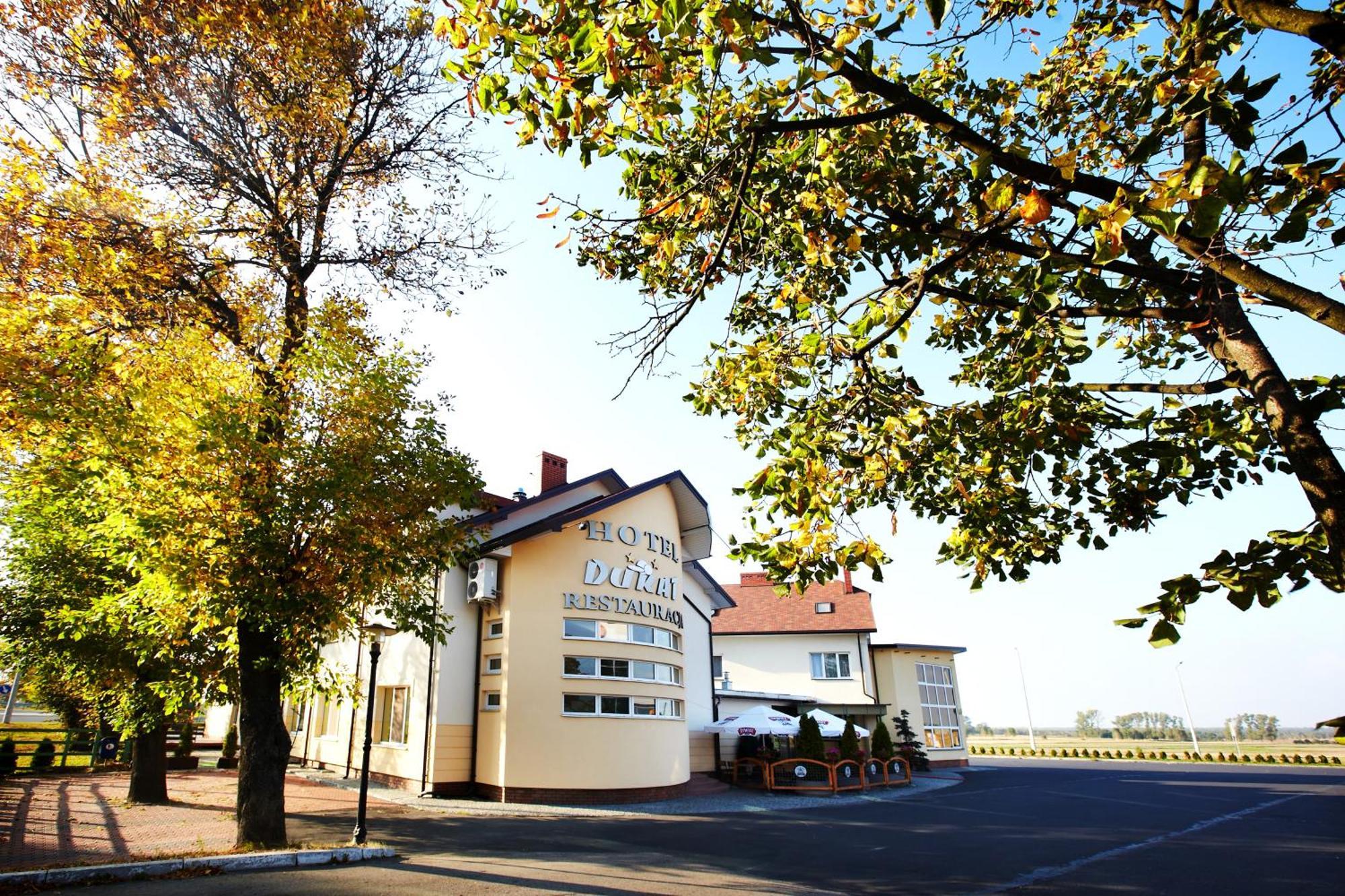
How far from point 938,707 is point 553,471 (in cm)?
2435

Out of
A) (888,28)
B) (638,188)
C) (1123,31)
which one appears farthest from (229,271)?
(1123,31)

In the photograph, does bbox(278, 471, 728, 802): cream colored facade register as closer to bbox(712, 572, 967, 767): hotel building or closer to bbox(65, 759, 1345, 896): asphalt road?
bbox(65, 759, 1345, 896): asphalt road

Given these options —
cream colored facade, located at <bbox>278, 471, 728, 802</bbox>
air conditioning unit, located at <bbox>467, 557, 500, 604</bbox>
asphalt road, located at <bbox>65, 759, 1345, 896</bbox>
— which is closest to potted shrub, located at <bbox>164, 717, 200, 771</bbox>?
cream colored facade, located at <bbox>278, 471, 728, 802</bbox>

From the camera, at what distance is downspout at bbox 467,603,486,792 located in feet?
60.9

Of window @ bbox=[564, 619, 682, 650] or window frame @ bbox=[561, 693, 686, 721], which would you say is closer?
window frame @ bbox=[561, 693, 686, 721]

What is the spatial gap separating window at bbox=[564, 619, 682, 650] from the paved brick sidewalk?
221 inches

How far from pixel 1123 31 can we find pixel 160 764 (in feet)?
66.2

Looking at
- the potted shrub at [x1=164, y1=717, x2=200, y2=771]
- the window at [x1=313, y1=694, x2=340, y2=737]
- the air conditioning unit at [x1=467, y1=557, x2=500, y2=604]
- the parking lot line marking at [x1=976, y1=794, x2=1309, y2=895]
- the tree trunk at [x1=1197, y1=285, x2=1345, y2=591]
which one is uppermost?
the air conditioning unit at [x1=467, y1=557, x2=500, y2=604]

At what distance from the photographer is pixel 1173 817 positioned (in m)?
16.6

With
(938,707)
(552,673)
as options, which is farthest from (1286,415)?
(938,707)

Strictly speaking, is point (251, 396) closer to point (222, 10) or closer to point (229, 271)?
point (229, 271)

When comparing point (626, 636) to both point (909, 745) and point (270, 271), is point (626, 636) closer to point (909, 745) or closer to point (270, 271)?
point (270, 271)

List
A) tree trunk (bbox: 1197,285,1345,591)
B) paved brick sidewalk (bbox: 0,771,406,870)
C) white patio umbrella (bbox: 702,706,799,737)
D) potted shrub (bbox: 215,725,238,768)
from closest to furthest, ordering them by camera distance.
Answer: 1. tree trunk (bbox: 1197,285,1345,591)
2. paved brick sidewalk (bbox: 0,771,406,870)
3. white patio umbrella (bbox: 702,706,799,737)
4. potted shrub (bbox: 215,725,238,768)

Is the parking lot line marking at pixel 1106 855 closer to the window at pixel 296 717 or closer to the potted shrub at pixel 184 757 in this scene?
the potted shrub at pixel 184 757
